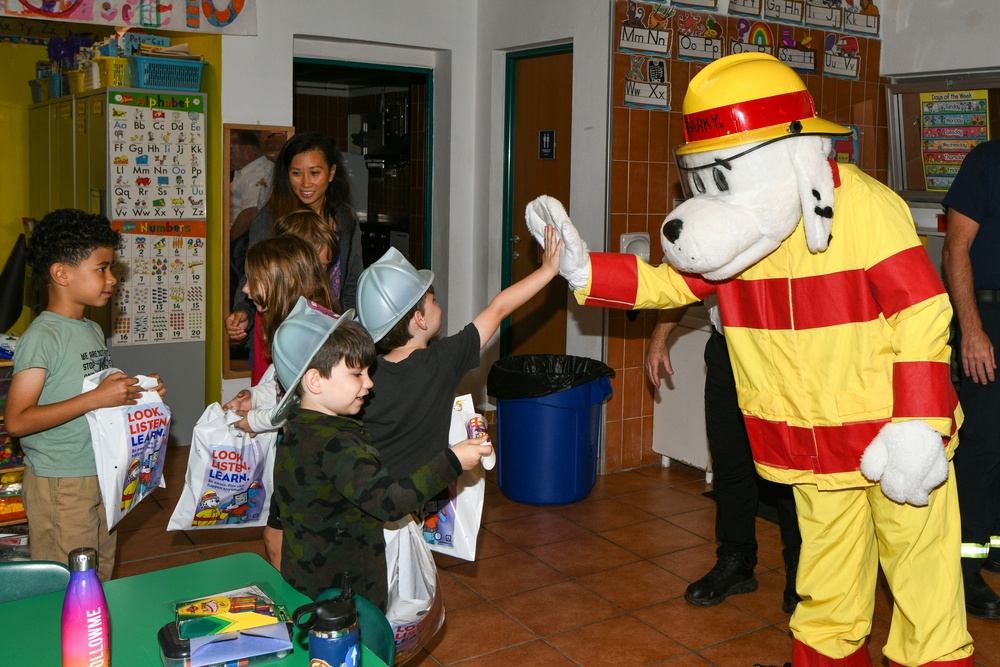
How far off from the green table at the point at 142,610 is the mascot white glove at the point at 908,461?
→ 50.1 inches

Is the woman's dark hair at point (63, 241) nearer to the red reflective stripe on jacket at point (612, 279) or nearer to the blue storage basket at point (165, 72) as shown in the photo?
the red reflective stripe on jacket at point (612, 279)

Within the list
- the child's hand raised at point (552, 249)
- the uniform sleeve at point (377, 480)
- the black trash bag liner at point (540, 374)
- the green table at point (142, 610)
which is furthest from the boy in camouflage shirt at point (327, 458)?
the black trash bag liner at point (540, 374)

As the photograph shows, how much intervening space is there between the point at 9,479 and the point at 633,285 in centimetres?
243

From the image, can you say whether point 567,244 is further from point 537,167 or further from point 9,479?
point 537,167

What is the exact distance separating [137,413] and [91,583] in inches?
52.5

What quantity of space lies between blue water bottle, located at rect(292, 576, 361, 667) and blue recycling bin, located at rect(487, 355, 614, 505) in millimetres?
3068

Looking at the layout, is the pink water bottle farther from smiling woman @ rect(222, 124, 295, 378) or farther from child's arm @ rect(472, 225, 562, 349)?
smiling woman @ rect(222, 124, 295, 378)

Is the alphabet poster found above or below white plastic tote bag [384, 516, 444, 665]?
above

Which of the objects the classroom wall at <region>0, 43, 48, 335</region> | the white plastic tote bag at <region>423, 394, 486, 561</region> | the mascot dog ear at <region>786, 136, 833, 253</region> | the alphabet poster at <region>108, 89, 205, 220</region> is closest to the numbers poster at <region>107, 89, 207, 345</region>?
the alphabet poster at <region>108, 89, 205, 220</region>

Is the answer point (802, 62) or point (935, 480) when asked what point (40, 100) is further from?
point (935, 480)

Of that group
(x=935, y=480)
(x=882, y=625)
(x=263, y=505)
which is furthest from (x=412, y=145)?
(x=935, y=480)

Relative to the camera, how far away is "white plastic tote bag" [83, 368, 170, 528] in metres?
2.76

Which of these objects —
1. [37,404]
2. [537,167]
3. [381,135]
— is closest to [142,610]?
[37,404]

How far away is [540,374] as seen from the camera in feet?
15.1
